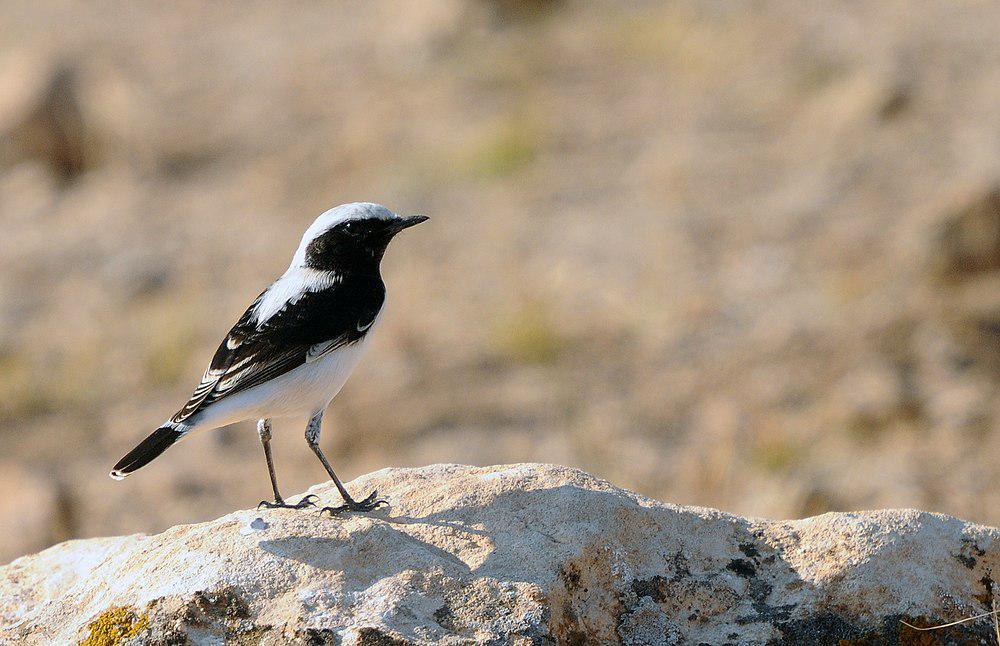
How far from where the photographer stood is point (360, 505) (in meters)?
4.77

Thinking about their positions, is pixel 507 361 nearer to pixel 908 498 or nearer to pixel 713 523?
pixel 908 498

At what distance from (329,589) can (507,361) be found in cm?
668

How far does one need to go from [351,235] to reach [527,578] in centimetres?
225

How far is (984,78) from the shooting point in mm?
13469

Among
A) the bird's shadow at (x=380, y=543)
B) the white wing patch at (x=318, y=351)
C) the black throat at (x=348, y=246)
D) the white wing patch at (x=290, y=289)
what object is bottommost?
the bird's shadow at (x=380, y=543)

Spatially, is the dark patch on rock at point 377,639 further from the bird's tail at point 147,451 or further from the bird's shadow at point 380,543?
the bird's tail at point 147,451

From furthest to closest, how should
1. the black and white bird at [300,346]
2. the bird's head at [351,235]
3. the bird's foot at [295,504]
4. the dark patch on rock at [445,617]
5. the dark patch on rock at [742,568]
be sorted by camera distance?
the bird's head at [351,235] → the black and white bird at [300,346] → the bird's foot at [295,504] → the dark patch on rock at [742,568] → the dark patch on rock at [445,617]

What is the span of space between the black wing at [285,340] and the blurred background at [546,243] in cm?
394

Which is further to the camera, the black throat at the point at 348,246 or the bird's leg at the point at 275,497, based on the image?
the black throat at the point at 348,246

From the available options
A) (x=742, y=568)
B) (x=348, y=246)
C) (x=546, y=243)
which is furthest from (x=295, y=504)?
(x=546, y=243)

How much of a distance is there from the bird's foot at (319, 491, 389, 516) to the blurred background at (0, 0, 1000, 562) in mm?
4109

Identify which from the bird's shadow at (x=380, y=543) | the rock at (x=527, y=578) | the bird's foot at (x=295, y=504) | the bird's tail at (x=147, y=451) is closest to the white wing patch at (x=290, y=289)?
the bird's tail at (x=147, y=451)

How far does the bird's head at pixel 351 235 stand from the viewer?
18.8 feet

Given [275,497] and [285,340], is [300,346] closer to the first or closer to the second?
[285,340]
